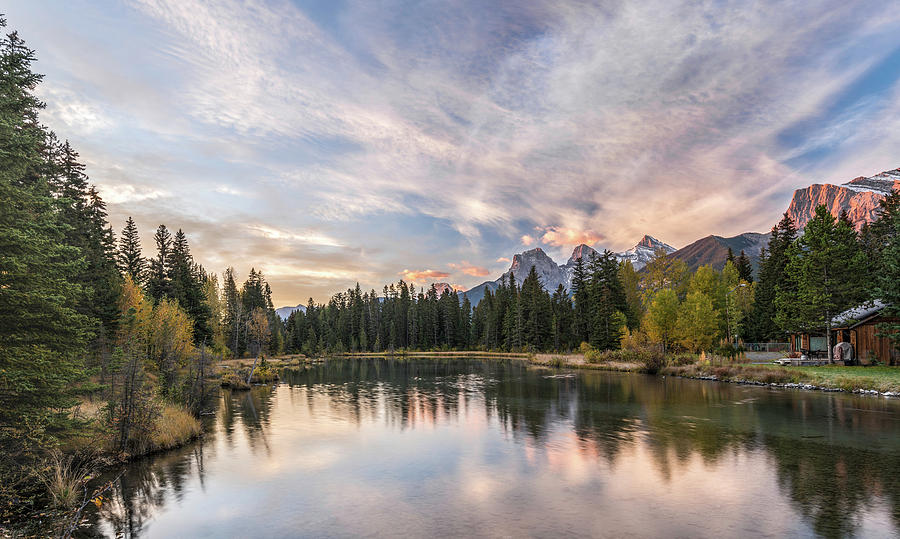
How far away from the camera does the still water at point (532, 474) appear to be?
13719 mm

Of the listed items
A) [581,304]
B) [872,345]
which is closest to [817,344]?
[872,345]

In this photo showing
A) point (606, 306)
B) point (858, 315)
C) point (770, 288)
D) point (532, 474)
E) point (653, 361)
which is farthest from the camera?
point (606, 306)

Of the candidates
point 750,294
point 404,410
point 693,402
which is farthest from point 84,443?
point 750,294

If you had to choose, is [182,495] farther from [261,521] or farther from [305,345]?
[305,345]

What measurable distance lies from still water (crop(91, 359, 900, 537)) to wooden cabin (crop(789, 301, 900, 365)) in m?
16.1

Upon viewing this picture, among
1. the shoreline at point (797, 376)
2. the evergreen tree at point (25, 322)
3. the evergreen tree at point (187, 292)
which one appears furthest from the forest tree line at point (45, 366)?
the shoreline at point (797, 376)

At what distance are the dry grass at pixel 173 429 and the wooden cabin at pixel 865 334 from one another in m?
59.8

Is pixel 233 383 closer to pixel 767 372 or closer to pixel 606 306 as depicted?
pixel 767 372

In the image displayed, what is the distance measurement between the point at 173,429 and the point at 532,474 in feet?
60.8

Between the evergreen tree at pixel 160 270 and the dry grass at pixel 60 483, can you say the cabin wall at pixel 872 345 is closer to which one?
the dry grass at pixel 60 483

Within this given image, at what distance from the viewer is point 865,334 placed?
48.6 m

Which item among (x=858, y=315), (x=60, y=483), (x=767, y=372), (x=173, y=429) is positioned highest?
(x=858, y=315)

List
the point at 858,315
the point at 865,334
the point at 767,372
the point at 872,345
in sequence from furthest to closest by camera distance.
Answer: the point at 858,315 → the point at 865,334 → the point at 872,345 → the point at 767,372

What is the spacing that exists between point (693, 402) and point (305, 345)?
105 meters
